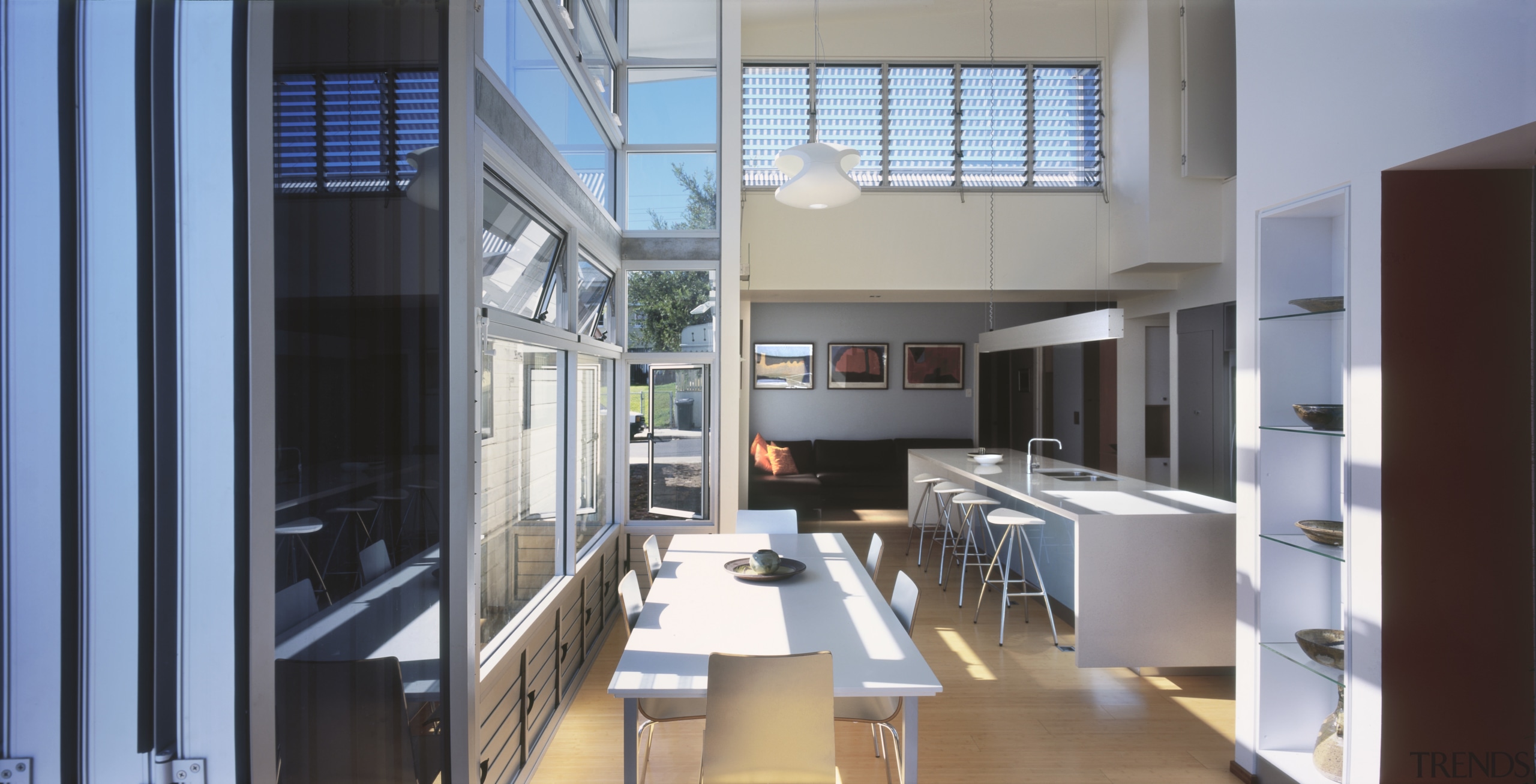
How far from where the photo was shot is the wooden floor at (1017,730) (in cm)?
280

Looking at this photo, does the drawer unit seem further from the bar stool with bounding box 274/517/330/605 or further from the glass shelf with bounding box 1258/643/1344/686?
the glass shelf with bounding box 1258/643/1344/686

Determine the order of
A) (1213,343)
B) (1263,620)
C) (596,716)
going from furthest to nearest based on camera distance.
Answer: (1213,343)
(596,716)
(1263,620)

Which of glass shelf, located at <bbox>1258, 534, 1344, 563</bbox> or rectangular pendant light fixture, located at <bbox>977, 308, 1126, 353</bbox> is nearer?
glass shelf, located at <bbox>1258, 534, 1344, 563</bbox>

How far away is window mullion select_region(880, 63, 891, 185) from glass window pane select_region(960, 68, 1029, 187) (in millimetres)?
684

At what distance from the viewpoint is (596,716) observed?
3.27 m

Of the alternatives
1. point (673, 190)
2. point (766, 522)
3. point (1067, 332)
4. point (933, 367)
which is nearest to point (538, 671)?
point (766, 522)

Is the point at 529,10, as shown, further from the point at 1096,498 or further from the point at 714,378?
the point at 1096,498

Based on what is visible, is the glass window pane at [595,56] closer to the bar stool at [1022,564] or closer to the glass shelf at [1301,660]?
the bar stool at [1022,564]

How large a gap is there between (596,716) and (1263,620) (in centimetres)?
281

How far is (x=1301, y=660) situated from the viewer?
2500mm

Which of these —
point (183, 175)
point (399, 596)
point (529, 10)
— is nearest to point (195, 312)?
point (183, 175)

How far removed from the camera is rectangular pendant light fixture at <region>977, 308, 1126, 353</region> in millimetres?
4016

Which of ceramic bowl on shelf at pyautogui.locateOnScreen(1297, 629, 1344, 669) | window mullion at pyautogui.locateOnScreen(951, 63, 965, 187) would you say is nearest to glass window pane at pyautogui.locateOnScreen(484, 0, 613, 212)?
ceramic bowl on shelf at pyautogui.locateOnScreen(1297, 629, 1344, 669)

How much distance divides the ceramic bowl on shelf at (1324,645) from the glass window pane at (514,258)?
2986 mm
